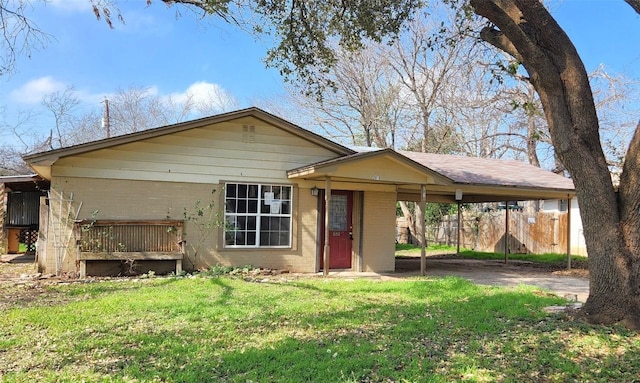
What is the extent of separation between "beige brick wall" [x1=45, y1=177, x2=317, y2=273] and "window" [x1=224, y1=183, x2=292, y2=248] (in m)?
0.21

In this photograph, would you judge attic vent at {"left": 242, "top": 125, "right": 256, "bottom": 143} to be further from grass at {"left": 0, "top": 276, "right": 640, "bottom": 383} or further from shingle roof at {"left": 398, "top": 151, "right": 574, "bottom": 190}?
shingle roof at {"left": 398, "top": 151, "right": 574, "bottom": 190}

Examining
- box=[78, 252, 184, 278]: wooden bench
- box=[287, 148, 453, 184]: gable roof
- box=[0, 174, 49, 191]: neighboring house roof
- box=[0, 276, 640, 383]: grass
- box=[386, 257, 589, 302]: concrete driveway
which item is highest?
box=[287, 148, 453, 184]: gable roof

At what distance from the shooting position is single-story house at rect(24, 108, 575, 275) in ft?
36.0

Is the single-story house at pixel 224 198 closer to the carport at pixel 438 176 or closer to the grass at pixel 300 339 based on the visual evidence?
the carport at pixel 438 176

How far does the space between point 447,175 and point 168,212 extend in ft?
24.8

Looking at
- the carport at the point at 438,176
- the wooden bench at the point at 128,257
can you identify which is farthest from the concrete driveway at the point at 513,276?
the wooden bench at the point at 128,257

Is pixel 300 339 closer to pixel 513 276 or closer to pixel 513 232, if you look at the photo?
pixel 513 276

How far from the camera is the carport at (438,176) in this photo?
1145 centimetres

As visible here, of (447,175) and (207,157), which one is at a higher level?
(207,157)

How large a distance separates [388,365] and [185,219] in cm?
792

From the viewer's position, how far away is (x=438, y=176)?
12344 millimetres

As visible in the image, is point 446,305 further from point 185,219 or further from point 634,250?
point 185,219

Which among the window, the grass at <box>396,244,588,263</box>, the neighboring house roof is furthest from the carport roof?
the neighboring house roof

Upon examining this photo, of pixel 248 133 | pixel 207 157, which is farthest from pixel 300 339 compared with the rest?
pixel 248 133
